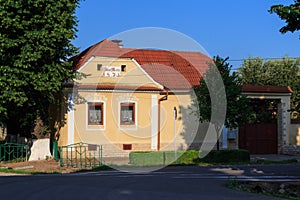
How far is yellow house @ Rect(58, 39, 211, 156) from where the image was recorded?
90.7 ft

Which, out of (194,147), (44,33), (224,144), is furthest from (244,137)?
(44,33)

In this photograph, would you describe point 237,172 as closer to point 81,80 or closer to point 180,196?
point 180,196

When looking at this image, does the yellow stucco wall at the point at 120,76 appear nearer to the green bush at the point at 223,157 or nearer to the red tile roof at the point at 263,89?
the red tile roof at the point at 263,89

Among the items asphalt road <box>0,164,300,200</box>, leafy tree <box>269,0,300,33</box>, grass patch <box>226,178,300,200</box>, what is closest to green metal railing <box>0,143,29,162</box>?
asphalt road <box>0,164,300,200</box>

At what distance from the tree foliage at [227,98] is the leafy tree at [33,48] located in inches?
282

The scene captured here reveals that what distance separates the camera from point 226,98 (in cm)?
2523

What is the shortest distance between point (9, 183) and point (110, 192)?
4006 millimetres

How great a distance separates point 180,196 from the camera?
12.4m

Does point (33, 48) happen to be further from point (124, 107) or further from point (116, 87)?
point (124, 107)

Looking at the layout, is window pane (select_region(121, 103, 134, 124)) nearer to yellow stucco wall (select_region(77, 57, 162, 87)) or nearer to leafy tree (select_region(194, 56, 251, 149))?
yellow stucco wall (select_region(77, 57, 162, 87))

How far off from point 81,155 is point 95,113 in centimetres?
350

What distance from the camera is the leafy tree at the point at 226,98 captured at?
993 inches

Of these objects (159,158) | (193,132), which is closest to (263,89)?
(193,132)

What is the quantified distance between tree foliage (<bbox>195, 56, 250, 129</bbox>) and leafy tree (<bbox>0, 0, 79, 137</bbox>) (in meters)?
7.17
